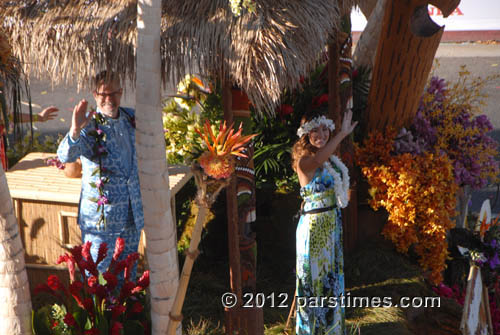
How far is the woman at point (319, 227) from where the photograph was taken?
11.9 feet

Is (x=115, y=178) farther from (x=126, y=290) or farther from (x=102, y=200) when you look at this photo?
(x=126, y=290)

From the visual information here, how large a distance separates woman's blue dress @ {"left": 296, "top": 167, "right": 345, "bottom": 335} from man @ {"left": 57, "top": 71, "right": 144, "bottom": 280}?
1.08m

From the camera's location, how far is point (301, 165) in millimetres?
3635

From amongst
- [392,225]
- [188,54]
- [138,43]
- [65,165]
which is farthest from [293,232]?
[138,43]

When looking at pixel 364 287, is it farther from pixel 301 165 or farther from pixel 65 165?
pixel 65 165

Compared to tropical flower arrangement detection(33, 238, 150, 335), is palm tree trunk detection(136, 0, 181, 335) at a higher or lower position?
higher

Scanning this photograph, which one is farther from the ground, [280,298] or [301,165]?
[301,165]

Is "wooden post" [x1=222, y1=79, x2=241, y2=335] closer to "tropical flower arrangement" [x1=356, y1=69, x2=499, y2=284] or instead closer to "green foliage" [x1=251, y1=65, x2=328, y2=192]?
"green foliage" [x1=251, y1=65, x2=328, y2=192]

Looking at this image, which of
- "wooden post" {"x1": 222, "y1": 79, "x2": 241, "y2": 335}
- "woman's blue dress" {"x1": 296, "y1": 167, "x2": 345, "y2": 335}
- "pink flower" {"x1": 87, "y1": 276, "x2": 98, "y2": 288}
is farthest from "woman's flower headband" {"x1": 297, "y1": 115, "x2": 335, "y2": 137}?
"pink flower" {"x1": 87, "y1": 276, "x2": 98, "y2": 288}

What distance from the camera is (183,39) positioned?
3.16 m

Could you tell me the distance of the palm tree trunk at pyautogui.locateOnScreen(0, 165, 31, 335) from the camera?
2727 mm

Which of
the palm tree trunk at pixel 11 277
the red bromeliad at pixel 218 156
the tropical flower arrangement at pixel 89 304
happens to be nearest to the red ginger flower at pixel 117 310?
the tropical flower arrangement at pixel 89 304

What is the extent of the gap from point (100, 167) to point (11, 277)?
0.93 meters

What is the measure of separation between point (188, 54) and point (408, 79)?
2.38 meters
